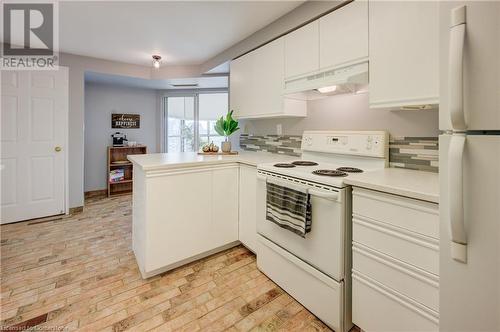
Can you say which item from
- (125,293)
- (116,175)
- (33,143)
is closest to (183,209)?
(125,293)

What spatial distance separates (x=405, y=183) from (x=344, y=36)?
1.17 m

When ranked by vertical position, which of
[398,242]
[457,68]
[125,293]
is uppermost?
[457,68]

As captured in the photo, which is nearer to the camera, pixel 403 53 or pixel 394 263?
pixel 394 263

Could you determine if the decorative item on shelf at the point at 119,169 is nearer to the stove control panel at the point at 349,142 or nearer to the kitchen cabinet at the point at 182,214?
the kitchen cabinet at the point at 182,214

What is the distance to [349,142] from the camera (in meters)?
2.01

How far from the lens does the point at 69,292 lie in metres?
1.87

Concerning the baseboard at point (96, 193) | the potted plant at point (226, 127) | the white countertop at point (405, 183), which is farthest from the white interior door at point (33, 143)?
the white countertop at point (405, 183)

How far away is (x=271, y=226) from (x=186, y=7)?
210 cm

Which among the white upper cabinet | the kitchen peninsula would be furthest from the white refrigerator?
the kitchen peninsula

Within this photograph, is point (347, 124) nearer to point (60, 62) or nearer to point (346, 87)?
point (346, 87)

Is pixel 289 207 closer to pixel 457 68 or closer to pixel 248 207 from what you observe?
pixel 248 207

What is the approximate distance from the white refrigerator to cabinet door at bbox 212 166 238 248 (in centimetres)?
178

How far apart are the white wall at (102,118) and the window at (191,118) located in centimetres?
51

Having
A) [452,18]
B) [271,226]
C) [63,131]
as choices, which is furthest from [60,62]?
[452,18]
